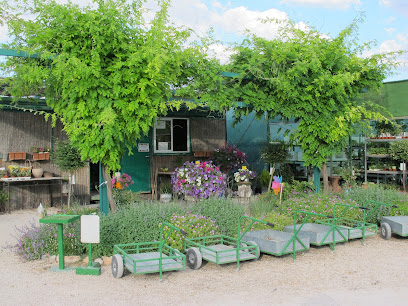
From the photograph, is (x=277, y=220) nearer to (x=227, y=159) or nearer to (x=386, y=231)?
(x=386, y=231)

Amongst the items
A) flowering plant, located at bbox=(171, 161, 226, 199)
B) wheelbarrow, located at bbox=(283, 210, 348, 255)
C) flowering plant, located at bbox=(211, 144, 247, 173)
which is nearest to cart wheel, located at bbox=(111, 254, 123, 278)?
wheelbarrow, located at bbox=(283, 210, 348, 255)

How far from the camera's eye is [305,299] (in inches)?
181

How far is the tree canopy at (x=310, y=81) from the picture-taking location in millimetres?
9094

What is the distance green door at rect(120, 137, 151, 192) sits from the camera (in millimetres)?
11594

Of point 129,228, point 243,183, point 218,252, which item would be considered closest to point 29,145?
point 129,228

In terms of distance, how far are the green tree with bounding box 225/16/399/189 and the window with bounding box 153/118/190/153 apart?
297 centimetres

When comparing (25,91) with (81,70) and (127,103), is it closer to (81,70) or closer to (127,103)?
(81,70)

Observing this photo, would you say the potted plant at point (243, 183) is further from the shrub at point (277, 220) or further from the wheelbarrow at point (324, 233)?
the wheelbarrow at point (324, 233)

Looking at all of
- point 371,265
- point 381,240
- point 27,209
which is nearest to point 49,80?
point 27,209

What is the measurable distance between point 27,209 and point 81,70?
5.12 metres

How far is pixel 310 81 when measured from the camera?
9.38 meters

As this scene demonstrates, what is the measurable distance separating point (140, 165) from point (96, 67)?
5115 millimetres

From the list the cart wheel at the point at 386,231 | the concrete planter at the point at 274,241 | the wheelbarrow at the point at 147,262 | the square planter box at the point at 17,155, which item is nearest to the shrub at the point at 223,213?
the concrete planter at the point at 274,241

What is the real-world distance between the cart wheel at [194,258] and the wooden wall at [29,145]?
5900 mm
